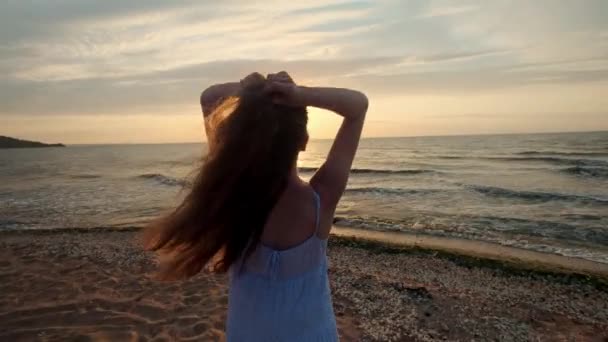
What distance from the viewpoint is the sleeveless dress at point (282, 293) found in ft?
5.08

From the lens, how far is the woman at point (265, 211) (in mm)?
1372

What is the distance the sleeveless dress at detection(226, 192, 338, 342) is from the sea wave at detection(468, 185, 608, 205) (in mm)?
17099

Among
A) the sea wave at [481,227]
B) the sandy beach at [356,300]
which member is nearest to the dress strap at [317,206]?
the sandy beach at [356,300]

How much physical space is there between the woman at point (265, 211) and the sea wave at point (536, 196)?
56.3 feet

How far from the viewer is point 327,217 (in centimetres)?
154

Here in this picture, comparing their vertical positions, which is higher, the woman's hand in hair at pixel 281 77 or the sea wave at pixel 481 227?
the woman's hand in hair at pixel 281 77

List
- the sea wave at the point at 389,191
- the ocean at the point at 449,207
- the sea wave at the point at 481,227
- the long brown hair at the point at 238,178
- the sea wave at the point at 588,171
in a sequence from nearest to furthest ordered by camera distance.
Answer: the long brown hair at the point at 238,178 < the sea wave at the point at 481,227 < the ocean at the point at 449,207 < the sea wave at the point at 389,191 < the sea wave at the point at 588,171

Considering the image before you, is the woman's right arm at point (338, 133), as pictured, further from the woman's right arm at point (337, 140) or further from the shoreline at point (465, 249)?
the shoreline at point (465, 249)

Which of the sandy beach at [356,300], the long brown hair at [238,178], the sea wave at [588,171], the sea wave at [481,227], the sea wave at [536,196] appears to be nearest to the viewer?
the long brown hair at [238,178]

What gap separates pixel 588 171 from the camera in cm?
2467

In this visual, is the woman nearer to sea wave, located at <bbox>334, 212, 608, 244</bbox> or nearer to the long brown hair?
the long brown hair

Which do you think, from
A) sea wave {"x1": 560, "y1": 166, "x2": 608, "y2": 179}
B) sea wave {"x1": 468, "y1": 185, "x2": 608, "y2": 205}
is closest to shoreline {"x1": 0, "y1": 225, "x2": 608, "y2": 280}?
sea wave {"x1": 468, "y1": 185, "x2": 608, "y2": 205}

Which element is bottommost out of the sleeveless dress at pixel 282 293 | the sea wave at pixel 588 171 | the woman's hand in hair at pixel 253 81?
the sea wave at pixel 588 171

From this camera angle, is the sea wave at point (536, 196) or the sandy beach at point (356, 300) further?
the sea wave at point (536, 196)
